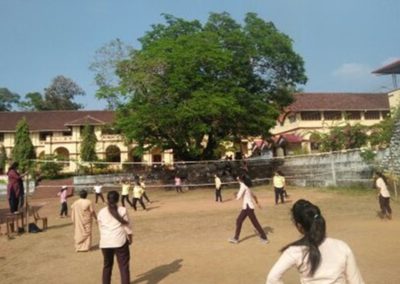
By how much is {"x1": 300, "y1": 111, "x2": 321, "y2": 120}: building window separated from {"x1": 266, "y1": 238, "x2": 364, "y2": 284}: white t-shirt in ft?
138

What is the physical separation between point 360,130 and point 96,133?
28.3 m

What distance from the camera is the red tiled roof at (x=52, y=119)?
47.8m

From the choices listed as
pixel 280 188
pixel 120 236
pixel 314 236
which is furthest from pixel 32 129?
pixel 314 236

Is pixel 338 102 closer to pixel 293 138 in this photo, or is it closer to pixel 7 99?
pixel 293 138

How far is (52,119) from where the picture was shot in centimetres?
4994

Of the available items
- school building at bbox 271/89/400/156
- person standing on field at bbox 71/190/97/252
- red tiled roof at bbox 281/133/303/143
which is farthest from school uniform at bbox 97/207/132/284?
red tiled roof at bbox 281/133/303/143

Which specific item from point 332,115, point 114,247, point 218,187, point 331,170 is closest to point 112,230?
point 114,247

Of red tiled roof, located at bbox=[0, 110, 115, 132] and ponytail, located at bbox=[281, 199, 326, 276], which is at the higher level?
red tiled roof, located at bbox=[0, 110, 115, 132]

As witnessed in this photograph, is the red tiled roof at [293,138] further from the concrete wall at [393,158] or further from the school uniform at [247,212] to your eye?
the school uniform at [247,212]

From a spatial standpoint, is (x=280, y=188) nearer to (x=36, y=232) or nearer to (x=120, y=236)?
(x=36, y=232)

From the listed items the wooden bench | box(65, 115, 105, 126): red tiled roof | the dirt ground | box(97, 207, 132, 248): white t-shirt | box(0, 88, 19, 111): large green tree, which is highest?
box(0, 88, 19, 111): large green tree

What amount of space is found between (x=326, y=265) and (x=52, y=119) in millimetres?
49988

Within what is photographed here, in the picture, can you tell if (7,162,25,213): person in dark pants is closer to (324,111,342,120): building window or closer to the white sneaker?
the white sneaker

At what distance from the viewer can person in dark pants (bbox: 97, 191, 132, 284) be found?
6.61m
